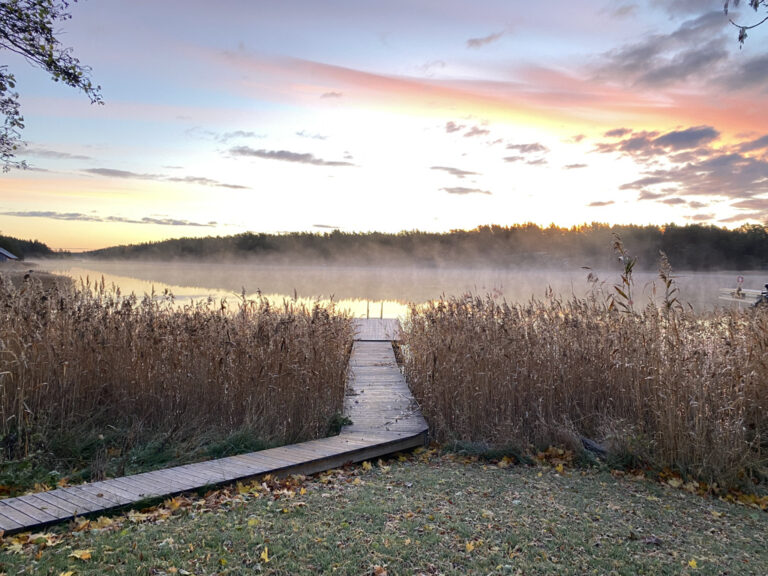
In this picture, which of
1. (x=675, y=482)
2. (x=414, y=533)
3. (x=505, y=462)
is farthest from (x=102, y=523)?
(x=675, y=482)

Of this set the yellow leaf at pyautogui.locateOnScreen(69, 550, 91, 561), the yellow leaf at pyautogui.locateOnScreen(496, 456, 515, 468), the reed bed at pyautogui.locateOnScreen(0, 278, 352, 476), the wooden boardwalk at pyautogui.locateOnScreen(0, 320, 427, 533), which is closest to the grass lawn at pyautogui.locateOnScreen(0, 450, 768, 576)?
the yellow leaf at pyautogui.locateOnScreen(69, 550, 91, 561)

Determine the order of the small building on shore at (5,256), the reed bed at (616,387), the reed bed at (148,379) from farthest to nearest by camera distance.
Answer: the small building on shore at (5,256), the reed bed at (148,379), the reed bed at (616,387)

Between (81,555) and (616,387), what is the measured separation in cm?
520

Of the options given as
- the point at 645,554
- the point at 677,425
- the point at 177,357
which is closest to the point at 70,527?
the point at 177,357

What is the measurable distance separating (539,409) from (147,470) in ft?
12.8

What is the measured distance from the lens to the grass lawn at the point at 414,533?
3.03m

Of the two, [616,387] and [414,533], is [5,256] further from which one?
[414,533]

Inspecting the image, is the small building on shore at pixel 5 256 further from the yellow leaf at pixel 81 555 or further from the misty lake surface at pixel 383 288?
the yellow leaf at pixel 81 555

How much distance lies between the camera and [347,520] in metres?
3.60

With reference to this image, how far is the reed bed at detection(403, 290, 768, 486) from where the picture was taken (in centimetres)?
510

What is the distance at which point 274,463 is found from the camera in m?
4.74

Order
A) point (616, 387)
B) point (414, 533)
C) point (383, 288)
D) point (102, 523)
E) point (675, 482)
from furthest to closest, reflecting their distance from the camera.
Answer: point (383, 288) < point (616, 387) < point (675, 482) < point (102, 523) < point (414, 533)

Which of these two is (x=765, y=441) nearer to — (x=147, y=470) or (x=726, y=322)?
(x=726, y=322)

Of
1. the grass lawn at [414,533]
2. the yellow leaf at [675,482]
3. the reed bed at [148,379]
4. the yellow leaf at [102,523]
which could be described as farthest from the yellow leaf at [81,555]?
the yellow leaf at [675,482]
